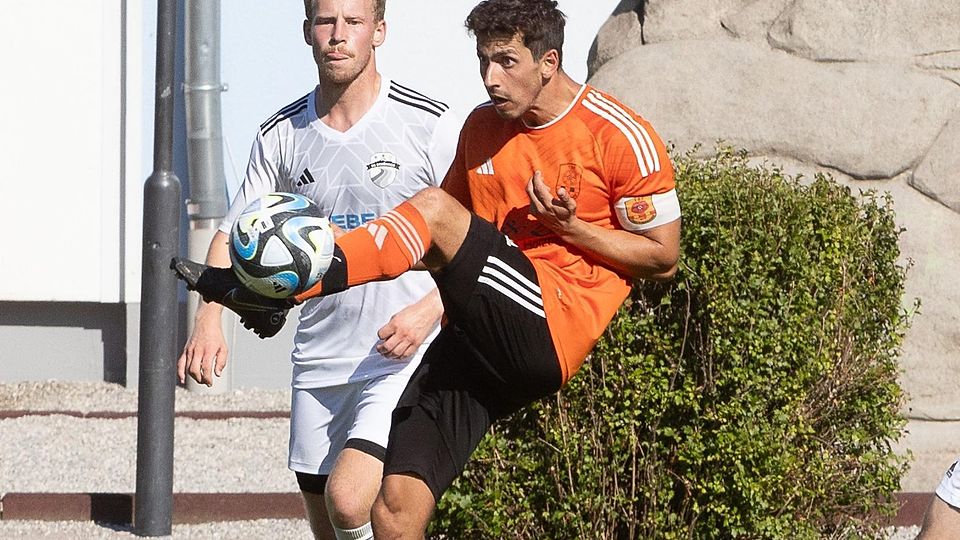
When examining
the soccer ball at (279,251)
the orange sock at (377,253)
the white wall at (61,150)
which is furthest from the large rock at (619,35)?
the white wall at (61,150)

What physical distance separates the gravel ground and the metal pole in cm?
90

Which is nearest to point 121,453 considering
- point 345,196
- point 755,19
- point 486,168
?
point 755,19

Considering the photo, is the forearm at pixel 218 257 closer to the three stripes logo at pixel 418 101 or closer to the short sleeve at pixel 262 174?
the short sleeve at pixel 262 174

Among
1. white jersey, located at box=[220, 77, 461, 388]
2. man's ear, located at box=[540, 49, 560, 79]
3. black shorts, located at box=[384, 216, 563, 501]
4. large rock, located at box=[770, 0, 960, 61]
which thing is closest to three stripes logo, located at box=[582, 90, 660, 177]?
man's ear, located at box=[540, 49, 560, 79]

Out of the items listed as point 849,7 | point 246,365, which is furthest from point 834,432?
point 246,365

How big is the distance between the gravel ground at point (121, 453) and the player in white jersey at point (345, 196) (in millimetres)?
2243

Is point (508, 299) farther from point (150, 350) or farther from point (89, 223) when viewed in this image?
point (89, 223)

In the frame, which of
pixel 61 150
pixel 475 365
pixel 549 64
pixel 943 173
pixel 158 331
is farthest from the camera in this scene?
pixel 61 150

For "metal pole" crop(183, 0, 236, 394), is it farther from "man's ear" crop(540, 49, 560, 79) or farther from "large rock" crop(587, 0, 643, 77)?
"man's ear" crop(540, 49, 560, 79)

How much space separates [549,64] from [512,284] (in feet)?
2.57

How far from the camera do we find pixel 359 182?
5.25 metres

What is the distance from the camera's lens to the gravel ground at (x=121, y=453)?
7680mm

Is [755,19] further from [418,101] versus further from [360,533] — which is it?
[360,533]

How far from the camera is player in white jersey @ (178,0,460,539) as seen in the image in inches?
204
